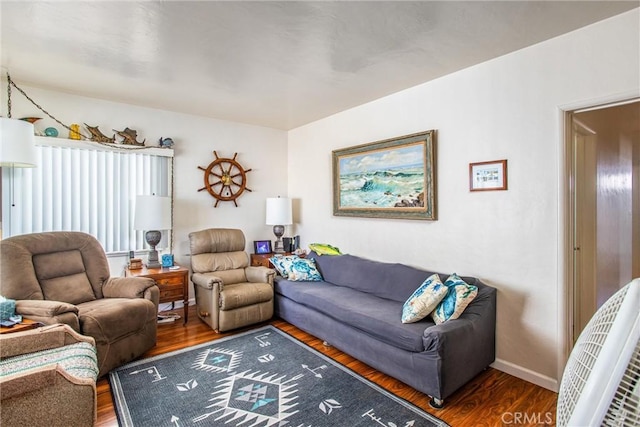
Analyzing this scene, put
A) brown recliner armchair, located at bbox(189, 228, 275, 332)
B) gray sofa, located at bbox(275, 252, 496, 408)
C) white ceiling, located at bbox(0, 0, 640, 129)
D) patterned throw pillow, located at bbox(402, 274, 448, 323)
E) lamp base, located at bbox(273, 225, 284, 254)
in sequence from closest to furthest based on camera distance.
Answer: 1. white ceiling, located at bbox(0, 0, 640, 129)
2. gray sofa, located at bbox(275, 252, 496, 408)
3. patterned throw pillow, located at bbox(402, 274, 448, 323)
4. brown recliner armchair, located at bbox(189, 228, 275, 332)
5. lamp base, located at bbox(273, 225, 284, 254)

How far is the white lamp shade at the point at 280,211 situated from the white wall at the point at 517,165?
1.63 meters

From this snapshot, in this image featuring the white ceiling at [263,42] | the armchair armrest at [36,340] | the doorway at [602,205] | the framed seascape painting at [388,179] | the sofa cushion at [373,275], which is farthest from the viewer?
the framed seascape painting at [388,179]

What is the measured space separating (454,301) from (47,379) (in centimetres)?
239

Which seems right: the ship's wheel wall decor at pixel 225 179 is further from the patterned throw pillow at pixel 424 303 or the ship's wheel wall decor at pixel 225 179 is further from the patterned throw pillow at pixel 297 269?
the patterned throw pillow at pixel 424 303

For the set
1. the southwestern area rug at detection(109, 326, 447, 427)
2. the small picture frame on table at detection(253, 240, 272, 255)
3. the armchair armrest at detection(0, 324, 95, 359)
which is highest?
the small picture frame on table at detection(253, 240, 272, 255)

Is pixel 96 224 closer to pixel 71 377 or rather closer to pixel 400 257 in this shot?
pixel 71 377

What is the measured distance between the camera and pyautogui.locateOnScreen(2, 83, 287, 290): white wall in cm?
339

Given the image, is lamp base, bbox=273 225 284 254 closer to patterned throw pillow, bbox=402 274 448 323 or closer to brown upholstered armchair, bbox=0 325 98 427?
patterned throw pillow, bbox=402 274 448 323

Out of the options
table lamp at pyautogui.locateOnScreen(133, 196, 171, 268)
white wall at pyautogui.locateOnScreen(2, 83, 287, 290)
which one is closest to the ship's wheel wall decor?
white wall at pyautogui.locateOnScreen(2, 83, 287, 290)

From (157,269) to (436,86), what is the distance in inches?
134

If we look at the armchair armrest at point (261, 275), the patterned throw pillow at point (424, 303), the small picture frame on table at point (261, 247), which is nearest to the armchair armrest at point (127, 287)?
the armchair armrest at point (261, 275)

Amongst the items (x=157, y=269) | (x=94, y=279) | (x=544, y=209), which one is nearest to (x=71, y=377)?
(x=94, y=279)

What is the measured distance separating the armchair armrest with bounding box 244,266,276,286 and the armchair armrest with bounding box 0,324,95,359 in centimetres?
186

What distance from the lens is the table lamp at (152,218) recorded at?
3.43m
